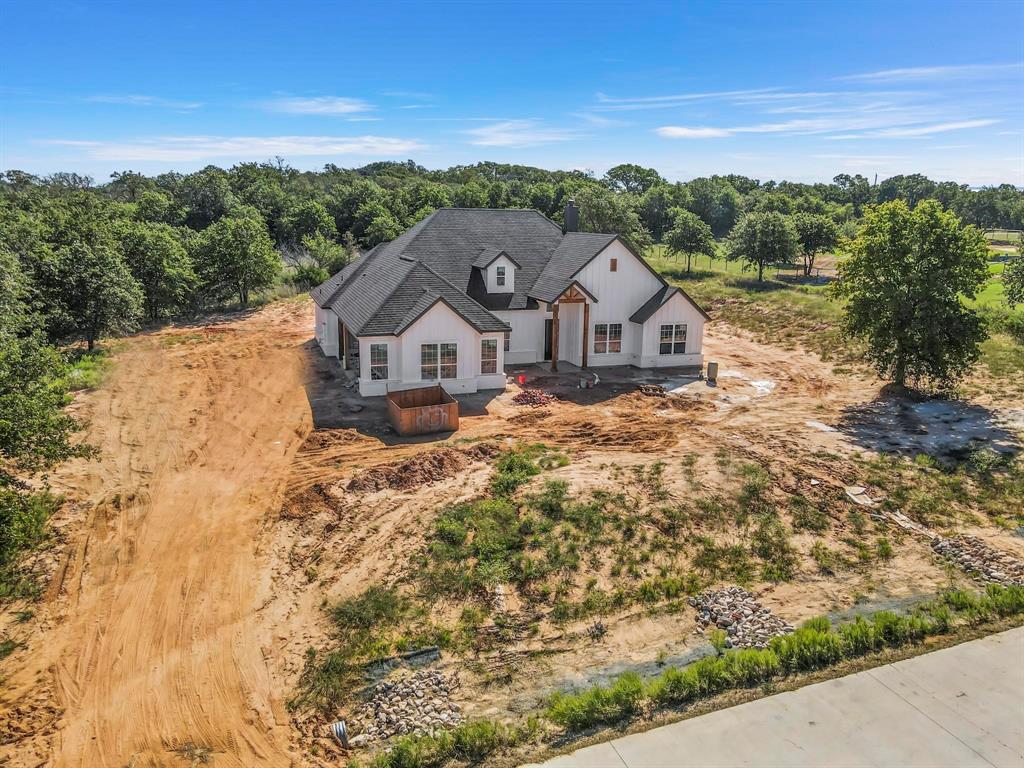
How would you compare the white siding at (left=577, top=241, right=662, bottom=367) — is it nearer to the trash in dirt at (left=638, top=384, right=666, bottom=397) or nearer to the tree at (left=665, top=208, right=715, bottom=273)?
the trash in dirt at (left=638, top=384, right=666, bottom=397)

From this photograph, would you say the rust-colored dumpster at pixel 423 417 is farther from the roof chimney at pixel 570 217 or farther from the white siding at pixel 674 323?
the roof chimney at pixel 570 217

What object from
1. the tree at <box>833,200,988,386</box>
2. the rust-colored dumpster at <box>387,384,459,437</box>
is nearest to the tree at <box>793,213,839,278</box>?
the tree at <box>833,200,988,386</box>

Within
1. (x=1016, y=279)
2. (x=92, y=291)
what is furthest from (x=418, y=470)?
(x=92, y=291)

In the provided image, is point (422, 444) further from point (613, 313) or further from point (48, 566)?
point (613, 313)

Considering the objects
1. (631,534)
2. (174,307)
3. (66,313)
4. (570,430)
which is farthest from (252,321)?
(631,534)

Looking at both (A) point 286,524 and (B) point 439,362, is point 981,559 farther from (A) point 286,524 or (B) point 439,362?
(B) point 439,362

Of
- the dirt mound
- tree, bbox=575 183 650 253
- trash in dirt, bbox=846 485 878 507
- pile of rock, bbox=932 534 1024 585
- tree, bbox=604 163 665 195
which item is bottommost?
pile of rock, bbox=932 534 1024 585
